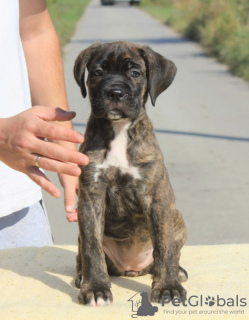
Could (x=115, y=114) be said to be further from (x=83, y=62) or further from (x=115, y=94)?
(x=83, y=62)

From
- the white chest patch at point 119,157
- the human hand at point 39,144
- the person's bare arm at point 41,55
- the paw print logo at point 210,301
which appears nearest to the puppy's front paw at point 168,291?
the paw print logo at point 210,301

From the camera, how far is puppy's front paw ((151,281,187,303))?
335cm

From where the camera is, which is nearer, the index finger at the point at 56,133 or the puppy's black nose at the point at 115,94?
the index finger at the point at 56,133

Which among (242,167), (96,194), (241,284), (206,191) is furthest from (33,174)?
(242,167)

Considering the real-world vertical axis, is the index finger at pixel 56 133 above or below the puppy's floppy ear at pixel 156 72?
above

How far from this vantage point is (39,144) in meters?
3.00

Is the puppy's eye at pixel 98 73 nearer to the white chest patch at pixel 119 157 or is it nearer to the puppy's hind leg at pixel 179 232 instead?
the white chest patch at pixel 119 157

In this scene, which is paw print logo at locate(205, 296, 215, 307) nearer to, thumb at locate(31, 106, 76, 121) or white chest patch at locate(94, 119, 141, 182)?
white chest patch at locate(94, 119, 141, 182)

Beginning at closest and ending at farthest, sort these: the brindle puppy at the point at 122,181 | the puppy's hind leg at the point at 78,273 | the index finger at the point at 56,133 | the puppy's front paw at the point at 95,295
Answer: the index finger at the point at 56,133, the puppy's front paw at the point at 95,295, the brindle puppy at the point at 122,181, the puppy's hind leg at the point at 78,273

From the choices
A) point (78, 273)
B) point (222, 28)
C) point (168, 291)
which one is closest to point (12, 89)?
point (78, 273)

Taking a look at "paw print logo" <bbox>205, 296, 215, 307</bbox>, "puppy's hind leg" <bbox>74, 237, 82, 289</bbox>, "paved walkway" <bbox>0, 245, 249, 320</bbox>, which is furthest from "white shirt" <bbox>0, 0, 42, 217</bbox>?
"paw print logo" <bbox>205, 296, 215, 307</bbox>

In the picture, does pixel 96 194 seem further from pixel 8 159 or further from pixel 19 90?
pixel 19 90

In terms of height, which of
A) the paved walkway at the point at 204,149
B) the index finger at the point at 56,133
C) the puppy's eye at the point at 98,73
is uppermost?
the index finger at the point at 56,133

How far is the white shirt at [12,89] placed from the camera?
13.8 ft
